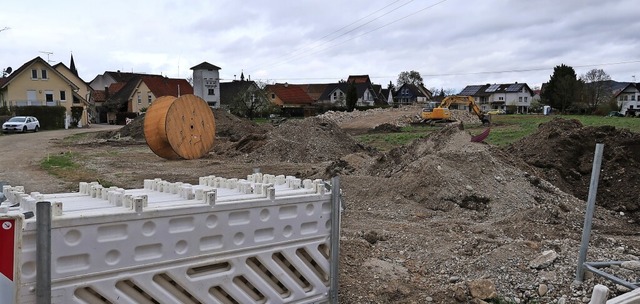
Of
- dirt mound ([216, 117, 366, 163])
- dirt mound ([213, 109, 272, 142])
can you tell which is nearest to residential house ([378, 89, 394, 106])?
dirt mound ([213, 109, 272, 142])

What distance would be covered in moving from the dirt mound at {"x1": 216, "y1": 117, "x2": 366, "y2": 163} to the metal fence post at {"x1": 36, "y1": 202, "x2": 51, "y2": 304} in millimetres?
17425

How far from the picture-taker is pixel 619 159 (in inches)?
515

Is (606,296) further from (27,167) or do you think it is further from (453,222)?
(27,167)

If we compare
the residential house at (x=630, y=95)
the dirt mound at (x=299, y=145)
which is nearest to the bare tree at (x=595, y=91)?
the residential house at (x=630, y=95)

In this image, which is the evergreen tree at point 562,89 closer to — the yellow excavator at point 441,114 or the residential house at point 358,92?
the residential house at point 358,92

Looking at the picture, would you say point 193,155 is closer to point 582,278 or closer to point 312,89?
point 582,278

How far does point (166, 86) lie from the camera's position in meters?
73.6

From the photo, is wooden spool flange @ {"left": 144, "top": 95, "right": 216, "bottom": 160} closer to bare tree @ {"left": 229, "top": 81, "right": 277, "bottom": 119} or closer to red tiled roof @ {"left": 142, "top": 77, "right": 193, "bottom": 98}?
bare tree @ {"left": 229, "top": 81, "right": 277, "bottom": 119}

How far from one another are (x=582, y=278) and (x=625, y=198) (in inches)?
305

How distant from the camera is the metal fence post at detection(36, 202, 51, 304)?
9.89ft

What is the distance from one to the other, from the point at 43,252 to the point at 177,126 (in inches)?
667

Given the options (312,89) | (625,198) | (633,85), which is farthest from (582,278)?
(633,85)

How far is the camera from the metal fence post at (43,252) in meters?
3.01

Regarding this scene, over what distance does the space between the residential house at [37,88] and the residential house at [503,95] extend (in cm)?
7898
